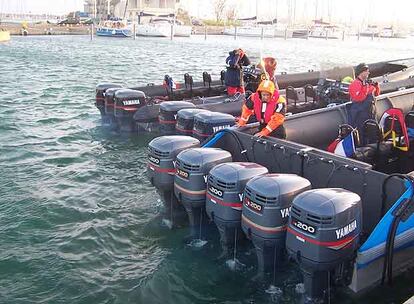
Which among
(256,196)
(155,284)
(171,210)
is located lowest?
(155,284)

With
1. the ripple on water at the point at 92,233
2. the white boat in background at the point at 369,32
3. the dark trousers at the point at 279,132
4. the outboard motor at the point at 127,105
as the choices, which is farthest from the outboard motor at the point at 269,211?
the white boat in background at the point at 369,32

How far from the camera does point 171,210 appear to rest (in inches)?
232

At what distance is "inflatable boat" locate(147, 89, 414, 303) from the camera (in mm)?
4086

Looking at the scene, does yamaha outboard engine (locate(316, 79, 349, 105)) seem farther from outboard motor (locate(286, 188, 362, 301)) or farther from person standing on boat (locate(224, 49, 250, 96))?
outboard motor (locate(286, 188, 362, 301))

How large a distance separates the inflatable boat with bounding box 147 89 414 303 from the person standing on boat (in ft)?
14.6

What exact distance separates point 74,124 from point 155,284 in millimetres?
7475

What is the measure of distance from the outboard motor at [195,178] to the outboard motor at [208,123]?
5.89ft

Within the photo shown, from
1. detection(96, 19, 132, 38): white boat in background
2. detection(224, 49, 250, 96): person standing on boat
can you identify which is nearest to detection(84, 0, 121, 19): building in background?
detection(96, 19, 132, 38): white boat in background

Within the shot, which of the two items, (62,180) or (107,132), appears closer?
(62,180)

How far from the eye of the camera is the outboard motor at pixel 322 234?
3979 mm

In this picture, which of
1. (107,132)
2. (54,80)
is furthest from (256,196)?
(54,80)

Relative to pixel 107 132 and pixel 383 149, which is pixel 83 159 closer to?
pixel 107 132

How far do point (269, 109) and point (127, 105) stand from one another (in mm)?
4447

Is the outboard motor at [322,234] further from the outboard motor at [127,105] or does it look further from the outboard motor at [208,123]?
the outboard motor at [127,105]
